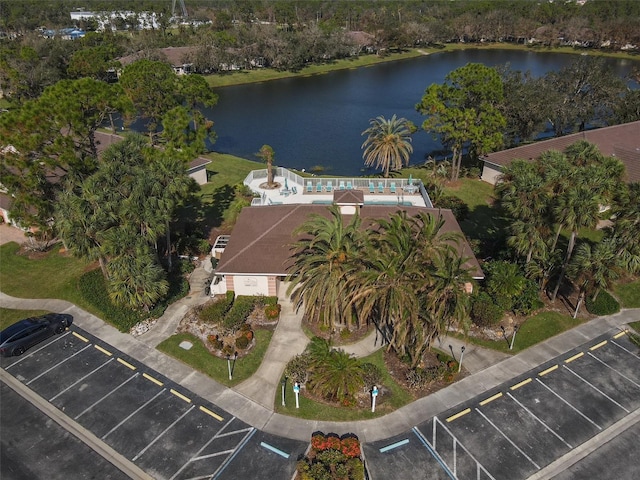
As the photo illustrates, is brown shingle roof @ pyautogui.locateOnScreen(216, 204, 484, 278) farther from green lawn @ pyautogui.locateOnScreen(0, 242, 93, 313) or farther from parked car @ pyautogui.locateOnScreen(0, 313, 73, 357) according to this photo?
green lawn @ pyautogui.locateOnScreen(0, 242, 93, 313)

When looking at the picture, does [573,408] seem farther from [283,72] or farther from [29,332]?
[283,72]

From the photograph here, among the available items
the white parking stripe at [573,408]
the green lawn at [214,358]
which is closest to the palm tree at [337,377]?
the green lawn at [214,358]

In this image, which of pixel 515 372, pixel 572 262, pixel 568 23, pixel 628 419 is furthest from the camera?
pixel 568 23

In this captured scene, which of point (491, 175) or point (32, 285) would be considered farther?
point (491, 175)

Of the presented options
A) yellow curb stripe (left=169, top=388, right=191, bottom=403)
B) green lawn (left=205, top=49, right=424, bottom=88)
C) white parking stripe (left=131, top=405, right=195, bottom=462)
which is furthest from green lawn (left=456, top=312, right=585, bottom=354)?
green lawn (left=205, top=49, right=424, bottom=88)

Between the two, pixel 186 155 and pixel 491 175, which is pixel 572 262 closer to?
pixel 491 175

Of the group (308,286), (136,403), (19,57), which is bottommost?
(136,403)

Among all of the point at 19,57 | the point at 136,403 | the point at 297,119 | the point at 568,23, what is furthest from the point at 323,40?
the point at 136,403
